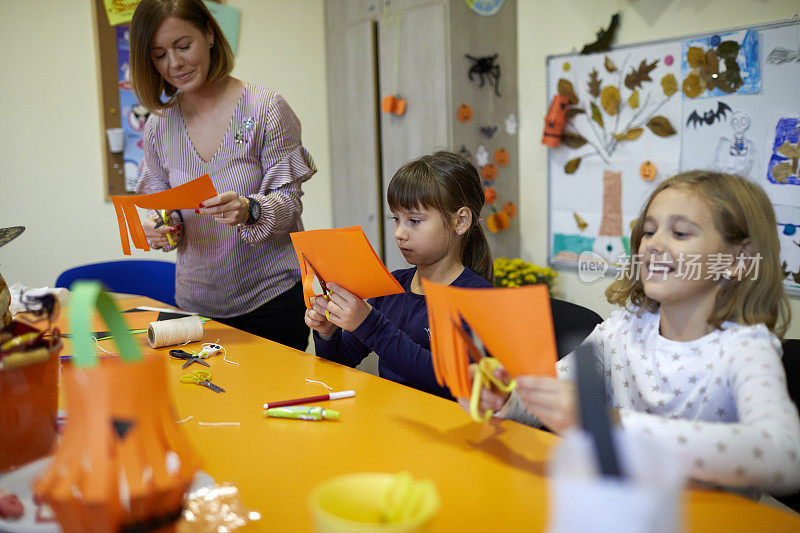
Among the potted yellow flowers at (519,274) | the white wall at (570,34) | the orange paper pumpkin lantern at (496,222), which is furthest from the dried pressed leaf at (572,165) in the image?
the potted yellow flowers at (519,274)

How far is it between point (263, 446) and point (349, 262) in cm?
42

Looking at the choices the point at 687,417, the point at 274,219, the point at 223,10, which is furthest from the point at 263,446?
the point at 223,10

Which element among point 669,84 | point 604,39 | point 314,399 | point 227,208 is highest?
point 604,39

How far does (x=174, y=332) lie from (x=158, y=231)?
1.14 ft

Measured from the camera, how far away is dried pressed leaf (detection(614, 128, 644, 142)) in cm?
308

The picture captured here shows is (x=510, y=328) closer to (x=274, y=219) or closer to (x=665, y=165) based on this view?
(x=274, y=219)

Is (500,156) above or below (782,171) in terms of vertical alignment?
above

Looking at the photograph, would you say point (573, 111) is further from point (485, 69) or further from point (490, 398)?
point (490, 398)

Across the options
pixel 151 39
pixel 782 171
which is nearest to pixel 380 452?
pixel 151 39

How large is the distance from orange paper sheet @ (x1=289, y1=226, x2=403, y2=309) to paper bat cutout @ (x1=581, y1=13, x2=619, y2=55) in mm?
2294

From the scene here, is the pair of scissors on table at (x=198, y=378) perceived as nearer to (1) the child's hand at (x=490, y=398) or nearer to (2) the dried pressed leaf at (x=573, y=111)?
(1) the child's hand at (x=490, y=398)

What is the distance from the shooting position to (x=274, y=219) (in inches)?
69.6

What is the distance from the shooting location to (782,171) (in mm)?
2654

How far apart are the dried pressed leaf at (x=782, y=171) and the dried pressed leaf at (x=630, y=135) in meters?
0.60
